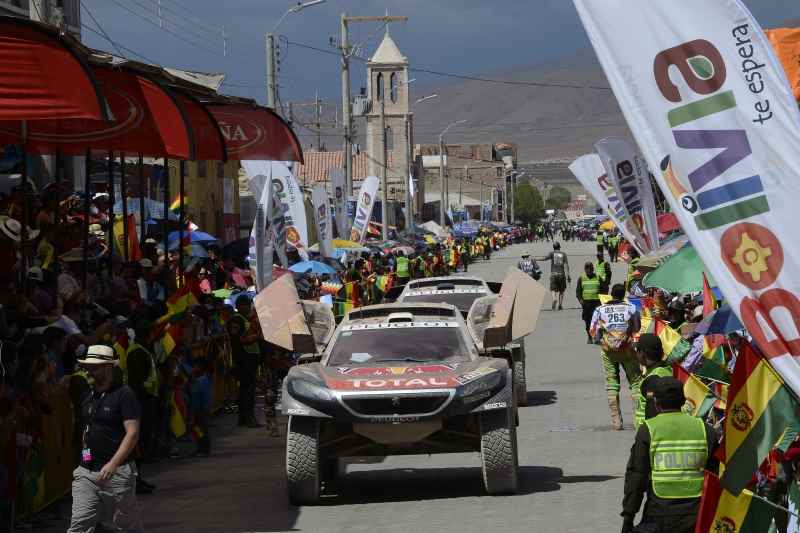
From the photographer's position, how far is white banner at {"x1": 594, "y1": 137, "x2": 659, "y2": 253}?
2669cm

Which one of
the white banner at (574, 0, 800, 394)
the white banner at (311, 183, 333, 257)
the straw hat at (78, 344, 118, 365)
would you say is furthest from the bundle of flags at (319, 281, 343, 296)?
the white banner at (574, 0, 800, 394)

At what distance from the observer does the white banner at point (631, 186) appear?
87.6ft

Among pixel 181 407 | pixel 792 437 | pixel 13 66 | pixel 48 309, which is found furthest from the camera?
pixel 181 407

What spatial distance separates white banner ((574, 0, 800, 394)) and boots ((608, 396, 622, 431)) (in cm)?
1163

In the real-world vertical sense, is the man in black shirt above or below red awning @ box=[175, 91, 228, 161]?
below

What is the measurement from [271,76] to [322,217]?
364 cm

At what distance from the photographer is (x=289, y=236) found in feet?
102

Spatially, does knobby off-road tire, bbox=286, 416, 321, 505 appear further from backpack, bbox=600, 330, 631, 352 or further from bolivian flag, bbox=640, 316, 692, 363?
backpack, bbox=600, 330, 631, 352

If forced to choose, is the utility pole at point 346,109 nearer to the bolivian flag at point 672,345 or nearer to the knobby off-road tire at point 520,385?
the knobby off-road tire at point 520,385

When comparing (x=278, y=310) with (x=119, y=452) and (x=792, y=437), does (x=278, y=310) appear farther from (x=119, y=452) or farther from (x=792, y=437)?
(x=792, y=437)

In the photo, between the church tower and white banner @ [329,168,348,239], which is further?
the church tower

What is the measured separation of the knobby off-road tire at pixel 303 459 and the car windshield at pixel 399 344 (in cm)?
120

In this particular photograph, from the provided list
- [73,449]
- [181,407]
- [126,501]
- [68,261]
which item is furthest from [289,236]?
[126,501]

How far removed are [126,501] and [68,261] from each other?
9724mm
